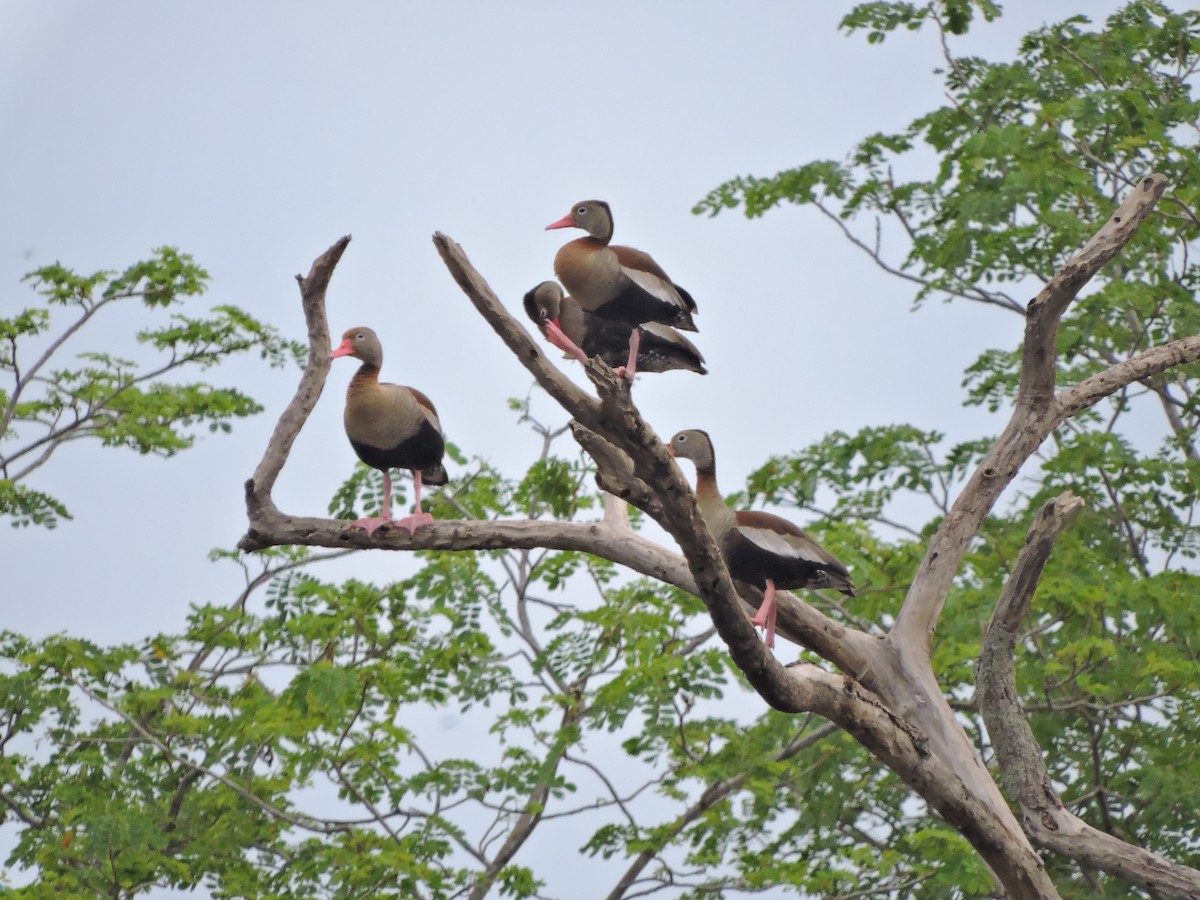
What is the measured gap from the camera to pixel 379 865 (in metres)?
7.57

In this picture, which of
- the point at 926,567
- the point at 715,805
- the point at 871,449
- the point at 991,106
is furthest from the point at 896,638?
the point at 991,106

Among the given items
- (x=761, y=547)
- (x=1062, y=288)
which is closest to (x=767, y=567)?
(x=761, y=547)

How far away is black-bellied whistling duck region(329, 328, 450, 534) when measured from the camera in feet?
18.9

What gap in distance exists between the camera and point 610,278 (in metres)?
5.70

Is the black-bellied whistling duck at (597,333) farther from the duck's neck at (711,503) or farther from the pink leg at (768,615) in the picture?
the pink leg at (768,615)

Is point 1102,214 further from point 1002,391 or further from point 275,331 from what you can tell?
point 275,331

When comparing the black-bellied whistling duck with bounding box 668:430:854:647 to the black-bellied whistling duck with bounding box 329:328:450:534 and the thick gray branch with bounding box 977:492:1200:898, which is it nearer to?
the thick gray branch with bounding box 977:492:1200:898

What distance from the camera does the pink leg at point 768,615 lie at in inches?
204

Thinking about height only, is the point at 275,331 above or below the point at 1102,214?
below

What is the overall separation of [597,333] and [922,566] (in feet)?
5.91

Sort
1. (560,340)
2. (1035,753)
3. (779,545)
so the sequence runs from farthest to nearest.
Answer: (560,340) → (1035,753) → (779,545)

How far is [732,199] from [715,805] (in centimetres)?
538

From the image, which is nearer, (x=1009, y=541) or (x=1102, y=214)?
(x=1009, y=541)

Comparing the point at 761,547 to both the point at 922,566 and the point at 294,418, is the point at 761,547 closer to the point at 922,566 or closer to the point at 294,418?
the point at 922,566
